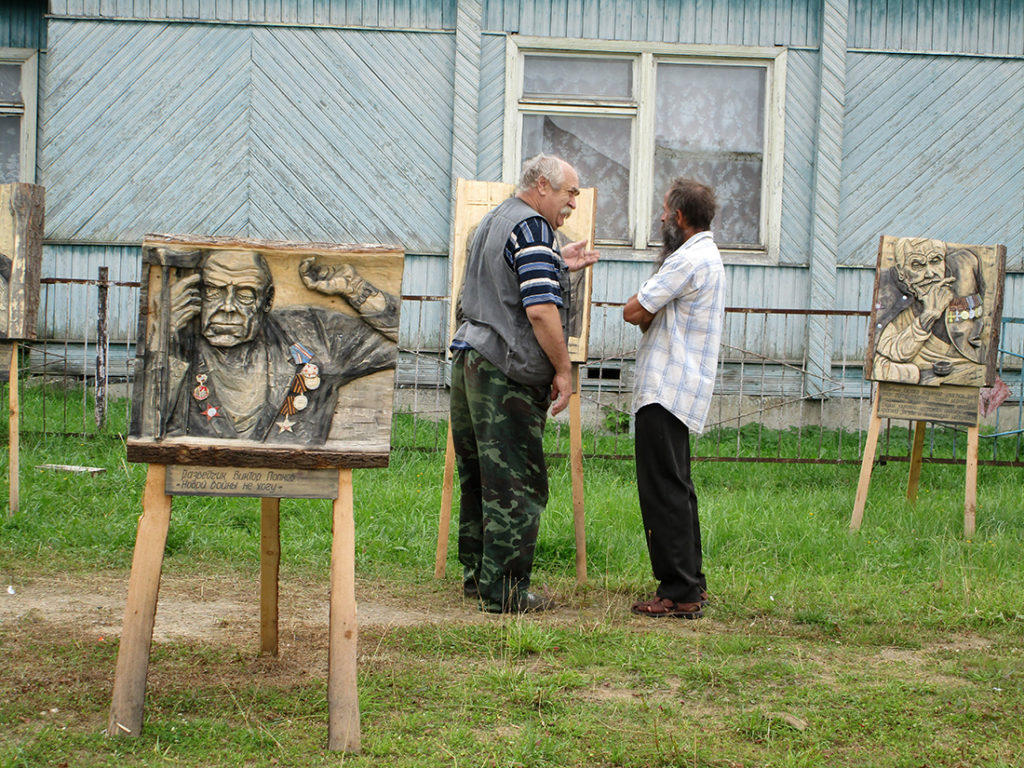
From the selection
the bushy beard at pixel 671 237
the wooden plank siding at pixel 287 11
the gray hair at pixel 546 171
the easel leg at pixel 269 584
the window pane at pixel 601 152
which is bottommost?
the easel leg at pixel 269 584

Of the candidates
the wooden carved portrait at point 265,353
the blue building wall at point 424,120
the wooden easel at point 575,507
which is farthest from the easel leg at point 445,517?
the blue building wall at point 424,120

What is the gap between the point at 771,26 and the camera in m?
10.3

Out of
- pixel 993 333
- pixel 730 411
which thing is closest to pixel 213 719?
pixel 993 333

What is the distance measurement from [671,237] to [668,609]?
175 centimetres

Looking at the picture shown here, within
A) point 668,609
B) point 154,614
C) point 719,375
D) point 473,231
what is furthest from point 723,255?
point 154,614

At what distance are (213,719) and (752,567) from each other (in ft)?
11.1

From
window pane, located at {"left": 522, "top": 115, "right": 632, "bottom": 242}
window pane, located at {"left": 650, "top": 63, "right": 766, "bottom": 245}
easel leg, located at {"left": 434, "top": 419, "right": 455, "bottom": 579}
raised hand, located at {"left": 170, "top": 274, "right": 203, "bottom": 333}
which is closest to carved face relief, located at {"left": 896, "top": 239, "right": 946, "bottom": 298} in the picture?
easel leg, located at {"left": 434, "top": 419, "right": 455, "bottom": 579}

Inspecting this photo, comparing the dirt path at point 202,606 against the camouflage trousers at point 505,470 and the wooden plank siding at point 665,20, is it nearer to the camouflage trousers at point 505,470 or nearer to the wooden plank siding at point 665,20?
the camouflage trousers at point 505,470

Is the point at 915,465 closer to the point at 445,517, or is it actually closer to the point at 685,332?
the point at 685,332

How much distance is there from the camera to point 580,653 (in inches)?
168

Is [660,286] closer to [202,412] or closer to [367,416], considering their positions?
[367,416]

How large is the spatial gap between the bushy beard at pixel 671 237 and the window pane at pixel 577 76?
5661 millimetres

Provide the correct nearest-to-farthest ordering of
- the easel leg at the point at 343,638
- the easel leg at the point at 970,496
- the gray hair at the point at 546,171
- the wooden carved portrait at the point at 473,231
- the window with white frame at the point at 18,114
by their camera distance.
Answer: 1. the easel leg at the point at 343,638
2. the gray hair at the point at 546,171
3. the wooden carved portrait at the point at 473,231
4. the easel leg at the point at 970,496
5. the window with white frame at the point at 18,114

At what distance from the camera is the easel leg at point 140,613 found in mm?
3342
